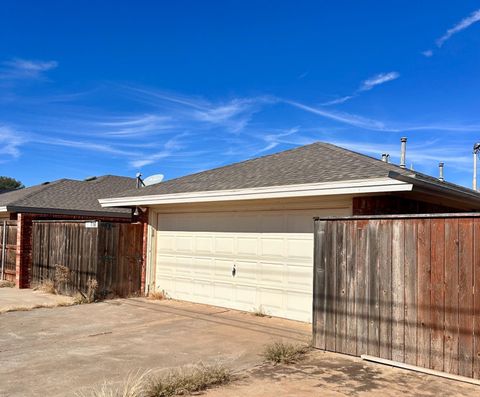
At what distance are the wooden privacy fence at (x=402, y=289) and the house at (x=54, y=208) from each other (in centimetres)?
1150

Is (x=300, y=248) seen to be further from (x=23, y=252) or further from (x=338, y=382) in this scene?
(x=23, y=252)

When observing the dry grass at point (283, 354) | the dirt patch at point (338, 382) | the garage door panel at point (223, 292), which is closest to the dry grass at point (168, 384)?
the dirt patch at point (338, 382)

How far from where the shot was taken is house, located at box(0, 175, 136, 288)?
1565cm

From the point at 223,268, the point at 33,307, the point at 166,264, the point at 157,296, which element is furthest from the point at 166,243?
the point at 33,307

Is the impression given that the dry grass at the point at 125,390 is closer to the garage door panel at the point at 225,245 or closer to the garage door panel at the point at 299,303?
the garage door panel at the point at 299,303

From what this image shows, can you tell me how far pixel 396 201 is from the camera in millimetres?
9211

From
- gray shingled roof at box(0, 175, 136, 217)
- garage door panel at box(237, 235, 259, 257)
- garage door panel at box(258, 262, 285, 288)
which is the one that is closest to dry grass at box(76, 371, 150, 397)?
garage door panel at box(258, 262, 285, 288)

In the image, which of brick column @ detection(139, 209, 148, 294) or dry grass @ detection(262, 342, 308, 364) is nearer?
dry grass @ detection(262, 342, 308, 364)

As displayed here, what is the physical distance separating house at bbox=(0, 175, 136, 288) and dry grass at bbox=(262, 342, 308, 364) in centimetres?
1120

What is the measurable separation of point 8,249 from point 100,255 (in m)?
6.19

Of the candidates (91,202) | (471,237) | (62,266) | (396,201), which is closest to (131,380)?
(471,237)

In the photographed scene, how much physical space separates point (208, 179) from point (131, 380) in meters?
7.73

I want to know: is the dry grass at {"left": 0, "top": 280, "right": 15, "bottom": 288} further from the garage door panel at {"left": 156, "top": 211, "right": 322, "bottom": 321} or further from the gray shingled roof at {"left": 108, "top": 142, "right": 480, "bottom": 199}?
the garage door panel at {"left": 156, "top": 211, "right": 322, "bottom": 321}

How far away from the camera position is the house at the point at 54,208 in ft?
51.3
